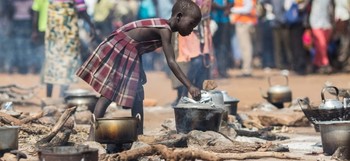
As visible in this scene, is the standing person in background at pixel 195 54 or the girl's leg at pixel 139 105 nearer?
the girl's leg at pixel 139 105

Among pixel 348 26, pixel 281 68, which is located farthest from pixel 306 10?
pixel 281 68

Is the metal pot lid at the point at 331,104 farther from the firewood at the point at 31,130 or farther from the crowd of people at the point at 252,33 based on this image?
the crowd of people at the point at 252,33

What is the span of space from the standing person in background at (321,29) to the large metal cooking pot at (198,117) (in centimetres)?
1121

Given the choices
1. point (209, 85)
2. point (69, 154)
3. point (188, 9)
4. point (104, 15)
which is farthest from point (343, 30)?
point (69, 154)

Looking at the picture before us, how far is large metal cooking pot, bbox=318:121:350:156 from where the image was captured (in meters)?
8.41

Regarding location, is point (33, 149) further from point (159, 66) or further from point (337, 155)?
point (159, 66)

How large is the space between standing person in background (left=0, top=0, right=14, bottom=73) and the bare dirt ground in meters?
1.10

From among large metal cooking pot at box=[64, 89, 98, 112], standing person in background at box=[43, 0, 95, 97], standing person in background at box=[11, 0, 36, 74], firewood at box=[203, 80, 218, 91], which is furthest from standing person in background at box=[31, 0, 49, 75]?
firewood at box=[203, 80, 218, 91]

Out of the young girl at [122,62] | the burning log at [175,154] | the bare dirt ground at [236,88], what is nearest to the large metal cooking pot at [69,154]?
the burning log at [175,154]

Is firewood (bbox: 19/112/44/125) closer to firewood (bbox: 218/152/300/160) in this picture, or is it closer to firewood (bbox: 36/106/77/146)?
firewood (bbox: 36/106/77/146)

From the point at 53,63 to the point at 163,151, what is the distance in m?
6.56

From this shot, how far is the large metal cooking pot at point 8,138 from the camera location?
7.79 metres

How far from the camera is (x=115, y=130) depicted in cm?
808

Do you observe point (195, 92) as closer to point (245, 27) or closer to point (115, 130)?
point (115, 130)
